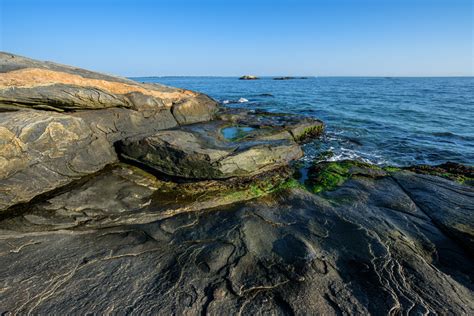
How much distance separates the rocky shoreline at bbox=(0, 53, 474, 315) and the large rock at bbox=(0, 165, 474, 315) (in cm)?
2

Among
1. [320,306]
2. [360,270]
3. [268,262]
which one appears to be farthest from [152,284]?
[360,270]

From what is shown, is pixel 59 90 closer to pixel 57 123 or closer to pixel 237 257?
pixel 57 123

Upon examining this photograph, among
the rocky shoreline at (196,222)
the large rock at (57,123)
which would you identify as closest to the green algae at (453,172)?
the rocky shoreline at (196,222)

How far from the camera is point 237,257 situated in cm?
440

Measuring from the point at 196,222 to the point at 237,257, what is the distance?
138 centimetres

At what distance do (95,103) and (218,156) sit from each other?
493cm

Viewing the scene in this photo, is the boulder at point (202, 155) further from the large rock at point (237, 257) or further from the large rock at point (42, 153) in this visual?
the large rock at point (237, 257)

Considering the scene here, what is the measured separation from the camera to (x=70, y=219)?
5.38m

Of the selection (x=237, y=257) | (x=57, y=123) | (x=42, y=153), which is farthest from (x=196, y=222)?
(x=57, y=123)

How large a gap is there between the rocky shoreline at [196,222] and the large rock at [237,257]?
0.02 m

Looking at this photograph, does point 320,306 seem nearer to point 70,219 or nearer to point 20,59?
point 70,219

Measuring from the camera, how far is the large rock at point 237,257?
11.7 ft

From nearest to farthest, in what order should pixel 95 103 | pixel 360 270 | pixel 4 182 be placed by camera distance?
pixel 360 270, pixel 4 182, pixel 95 103

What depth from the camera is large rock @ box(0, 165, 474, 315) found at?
11.7ft
